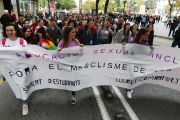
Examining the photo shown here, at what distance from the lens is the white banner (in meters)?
2.96

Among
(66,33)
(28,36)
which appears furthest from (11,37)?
(66,33)

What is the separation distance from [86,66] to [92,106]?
0.93 m

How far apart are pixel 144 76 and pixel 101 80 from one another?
1.04m

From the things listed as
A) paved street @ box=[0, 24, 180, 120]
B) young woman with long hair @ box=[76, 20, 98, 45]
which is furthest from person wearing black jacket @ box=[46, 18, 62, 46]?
paved street @ box=[0, 24, 180, 120]

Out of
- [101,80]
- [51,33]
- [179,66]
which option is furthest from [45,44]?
[179,66]

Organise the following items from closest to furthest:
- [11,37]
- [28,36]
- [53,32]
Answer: [11,37] → [28,36] → [53,32]

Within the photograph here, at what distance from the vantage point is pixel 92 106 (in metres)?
3.26

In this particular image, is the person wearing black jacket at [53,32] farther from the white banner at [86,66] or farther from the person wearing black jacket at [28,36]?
the white banner at [86,66]

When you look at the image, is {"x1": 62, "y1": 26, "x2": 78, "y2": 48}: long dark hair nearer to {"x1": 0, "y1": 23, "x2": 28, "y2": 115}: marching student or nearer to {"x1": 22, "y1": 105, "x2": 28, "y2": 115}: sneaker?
{"x1": 0, "y1": 23, "x2": 28, "y2": 115}: marching student

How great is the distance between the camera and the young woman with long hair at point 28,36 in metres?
4.14

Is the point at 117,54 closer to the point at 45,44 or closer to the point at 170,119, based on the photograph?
the point at 170,119

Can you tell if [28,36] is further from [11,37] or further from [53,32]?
[53,32]

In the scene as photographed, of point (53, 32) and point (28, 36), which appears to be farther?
point (53, 32)

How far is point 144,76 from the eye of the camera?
3.41 metres
